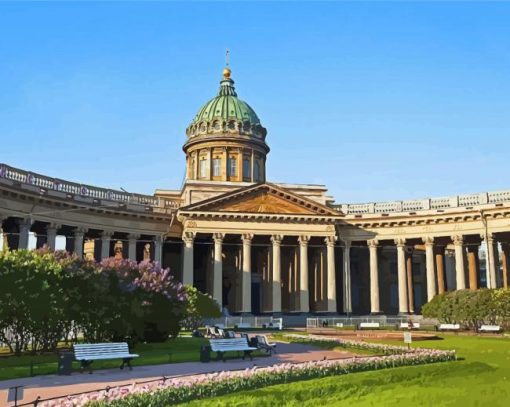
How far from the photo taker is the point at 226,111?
3017 inches

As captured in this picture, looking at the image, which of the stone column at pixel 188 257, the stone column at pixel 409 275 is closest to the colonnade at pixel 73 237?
the stone column at pixel 188 257

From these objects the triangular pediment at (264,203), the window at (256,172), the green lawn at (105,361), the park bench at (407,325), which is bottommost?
the park bench at (407,325)

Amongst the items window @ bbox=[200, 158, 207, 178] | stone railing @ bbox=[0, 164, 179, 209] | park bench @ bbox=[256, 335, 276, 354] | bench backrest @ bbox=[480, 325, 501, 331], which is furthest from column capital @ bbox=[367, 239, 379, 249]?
park bench @ bbox=[256, 335, 276, 354]

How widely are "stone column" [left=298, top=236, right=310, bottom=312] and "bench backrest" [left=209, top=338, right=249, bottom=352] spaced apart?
32.6m

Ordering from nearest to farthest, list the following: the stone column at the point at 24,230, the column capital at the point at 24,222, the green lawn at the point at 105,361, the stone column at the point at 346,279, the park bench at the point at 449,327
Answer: the green lawn at the point at 105,361 → the park bench at the point at 449,327 → the stone column at the point at 24,230 → the column capital at the point at 24,222 → the stone column at the point at 346,279

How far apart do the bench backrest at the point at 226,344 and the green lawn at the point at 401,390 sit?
7186 mm

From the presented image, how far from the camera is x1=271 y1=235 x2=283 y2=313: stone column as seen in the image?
55906 millimetres

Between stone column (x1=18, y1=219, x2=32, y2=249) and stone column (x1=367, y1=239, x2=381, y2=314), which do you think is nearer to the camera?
stone column (x1=18, y1=219, x2=32, y2=249)

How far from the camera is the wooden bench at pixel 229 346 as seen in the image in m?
23.0

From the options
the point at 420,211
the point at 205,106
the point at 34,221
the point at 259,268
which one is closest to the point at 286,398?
the point at 34,221

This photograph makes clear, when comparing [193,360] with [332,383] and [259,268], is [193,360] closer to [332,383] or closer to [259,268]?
[332,383]

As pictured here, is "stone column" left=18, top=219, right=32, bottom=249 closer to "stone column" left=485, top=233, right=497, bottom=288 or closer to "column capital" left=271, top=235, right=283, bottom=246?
"column capital" left=271, top=235, right=283, bottom=246

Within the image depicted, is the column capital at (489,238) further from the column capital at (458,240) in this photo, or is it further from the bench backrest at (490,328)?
the bench backrest at (490,328)

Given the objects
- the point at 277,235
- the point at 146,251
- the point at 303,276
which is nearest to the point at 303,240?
the point at 277,235
